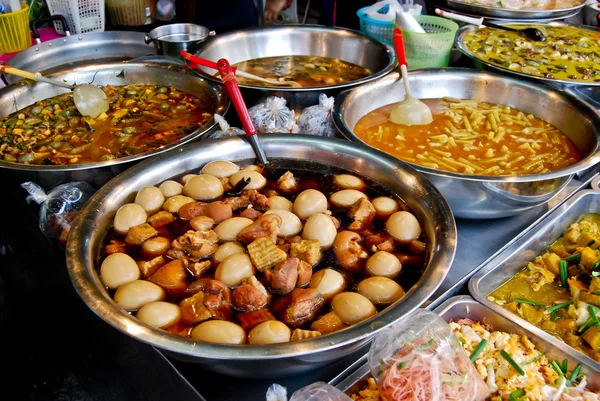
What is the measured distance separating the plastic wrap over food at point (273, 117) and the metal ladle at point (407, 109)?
667mm

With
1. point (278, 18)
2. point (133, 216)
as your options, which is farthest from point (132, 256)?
point (278, 18)

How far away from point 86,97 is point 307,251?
1885mm

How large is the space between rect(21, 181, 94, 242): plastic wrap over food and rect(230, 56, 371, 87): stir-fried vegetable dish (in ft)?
4.66

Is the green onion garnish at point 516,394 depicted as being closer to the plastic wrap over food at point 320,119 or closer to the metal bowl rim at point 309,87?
the plastic wrap over food at point 320,119

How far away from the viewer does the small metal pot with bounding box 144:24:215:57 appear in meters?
3.17

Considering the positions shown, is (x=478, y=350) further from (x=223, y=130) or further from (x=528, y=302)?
(x=223, y=130)

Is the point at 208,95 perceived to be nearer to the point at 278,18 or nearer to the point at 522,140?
the point at 522,140

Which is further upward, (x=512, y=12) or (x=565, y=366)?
(x=512, y=12)

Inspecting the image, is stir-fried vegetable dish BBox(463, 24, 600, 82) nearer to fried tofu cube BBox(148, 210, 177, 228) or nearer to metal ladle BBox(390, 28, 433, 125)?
metal ladle BBox(390, 28, 433, 125)

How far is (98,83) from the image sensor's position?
306cm

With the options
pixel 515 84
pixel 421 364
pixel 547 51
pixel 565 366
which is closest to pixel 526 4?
pixel 547 51

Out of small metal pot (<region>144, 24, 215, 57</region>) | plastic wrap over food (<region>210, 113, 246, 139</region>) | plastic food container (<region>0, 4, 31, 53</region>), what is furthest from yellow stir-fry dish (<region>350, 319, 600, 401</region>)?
plastic food container (<region>0, 4, 31, 53</region>)

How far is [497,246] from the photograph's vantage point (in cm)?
198

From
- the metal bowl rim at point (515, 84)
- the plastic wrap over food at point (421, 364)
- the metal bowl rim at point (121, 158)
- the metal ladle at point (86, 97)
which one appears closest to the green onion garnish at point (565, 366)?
the plastic wrap over food at point (421, 364)
